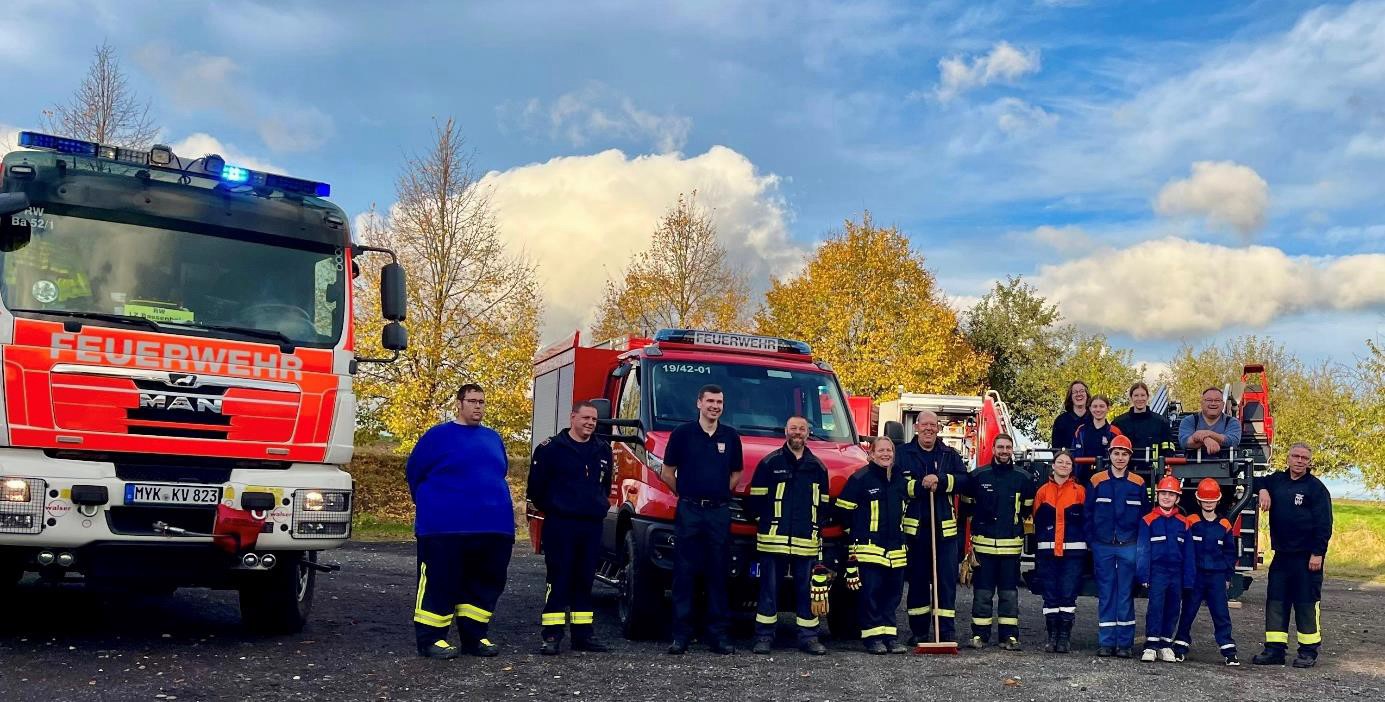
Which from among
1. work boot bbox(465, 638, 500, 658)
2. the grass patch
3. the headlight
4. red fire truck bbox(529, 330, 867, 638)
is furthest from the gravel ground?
the grass patch

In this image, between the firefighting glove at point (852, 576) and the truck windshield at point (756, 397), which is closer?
the firefighting glove at point (852, 576)

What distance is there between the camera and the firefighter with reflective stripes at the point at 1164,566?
9477 millimetres

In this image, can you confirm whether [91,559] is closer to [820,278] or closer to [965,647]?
[965,647]

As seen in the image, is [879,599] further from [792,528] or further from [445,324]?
[445,324]

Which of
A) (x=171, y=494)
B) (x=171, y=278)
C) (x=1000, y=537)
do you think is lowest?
(x=1000, y=537)

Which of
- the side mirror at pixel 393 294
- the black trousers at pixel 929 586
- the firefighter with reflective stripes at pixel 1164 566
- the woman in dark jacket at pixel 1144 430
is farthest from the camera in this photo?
the woman in dark jacket at pixel 1144 430

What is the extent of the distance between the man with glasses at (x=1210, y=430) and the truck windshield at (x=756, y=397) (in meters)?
3.07

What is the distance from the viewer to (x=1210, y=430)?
35.8 feet

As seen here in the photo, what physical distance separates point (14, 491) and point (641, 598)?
4.45m

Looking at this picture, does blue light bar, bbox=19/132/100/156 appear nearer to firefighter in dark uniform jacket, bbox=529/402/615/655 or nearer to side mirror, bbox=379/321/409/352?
side mirror, bbox=379/321/409/352

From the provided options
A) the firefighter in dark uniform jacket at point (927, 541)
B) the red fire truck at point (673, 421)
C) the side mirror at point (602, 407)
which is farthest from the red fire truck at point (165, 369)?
the firefighter in dark uniform jacket at point (927, 541)

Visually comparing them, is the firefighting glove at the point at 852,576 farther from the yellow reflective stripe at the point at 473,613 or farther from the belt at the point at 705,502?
the yellow reflective stripe at the point at 473,613

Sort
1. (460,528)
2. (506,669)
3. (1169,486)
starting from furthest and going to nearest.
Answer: (1169,486)
(460,528)
(506,669)

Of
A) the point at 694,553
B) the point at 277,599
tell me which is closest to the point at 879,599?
the point at 694,553
